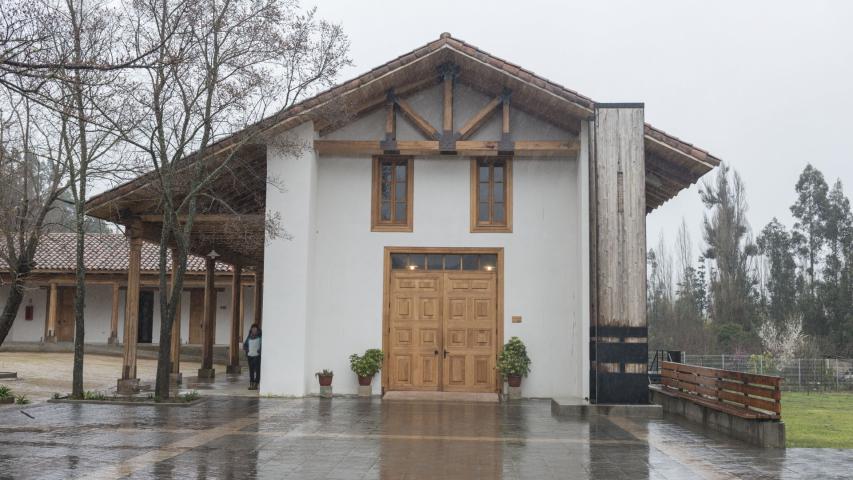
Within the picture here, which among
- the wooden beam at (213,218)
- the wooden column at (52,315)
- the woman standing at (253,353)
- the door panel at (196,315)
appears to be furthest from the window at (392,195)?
the wooden column at (52,315)

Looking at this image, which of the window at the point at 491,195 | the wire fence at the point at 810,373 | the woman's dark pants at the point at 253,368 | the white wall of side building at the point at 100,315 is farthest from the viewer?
the white wall of side building at the point at 100,315

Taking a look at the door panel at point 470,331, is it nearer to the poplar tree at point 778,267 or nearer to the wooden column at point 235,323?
the wooden column at point 235,323

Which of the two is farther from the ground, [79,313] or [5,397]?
[79,313]

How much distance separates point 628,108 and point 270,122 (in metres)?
6.15

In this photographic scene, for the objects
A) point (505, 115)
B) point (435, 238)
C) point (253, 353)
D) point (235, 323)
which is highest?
point (505, 115)

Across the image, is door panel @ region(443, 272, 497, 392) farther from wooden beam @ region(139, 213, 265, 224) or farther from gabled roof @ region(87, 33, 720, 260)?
wooden beam @ region(139, 213, 265, 224)

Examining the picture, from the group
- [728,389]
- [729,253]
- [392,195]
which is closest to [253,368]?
[392,195]

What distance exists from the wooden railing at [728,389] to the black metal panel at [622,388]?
25.2 inches

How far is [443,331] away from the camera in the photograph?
1592 cm

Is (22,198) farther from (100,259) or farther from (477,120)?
(100,259)

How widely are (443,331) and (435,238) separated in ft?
5.89

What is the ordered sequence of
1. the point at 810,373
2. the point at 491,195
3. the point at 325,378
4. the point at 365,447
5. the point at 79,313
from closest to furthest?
1. the point at 365,447
2. the point at 79,313
3. the point at 325,378
4. the point at 491,195
5. the point at 810,373

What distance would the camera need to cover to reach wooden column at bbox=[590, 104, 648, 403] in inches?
529

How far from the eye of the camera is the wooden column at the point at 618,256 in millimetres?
13430
